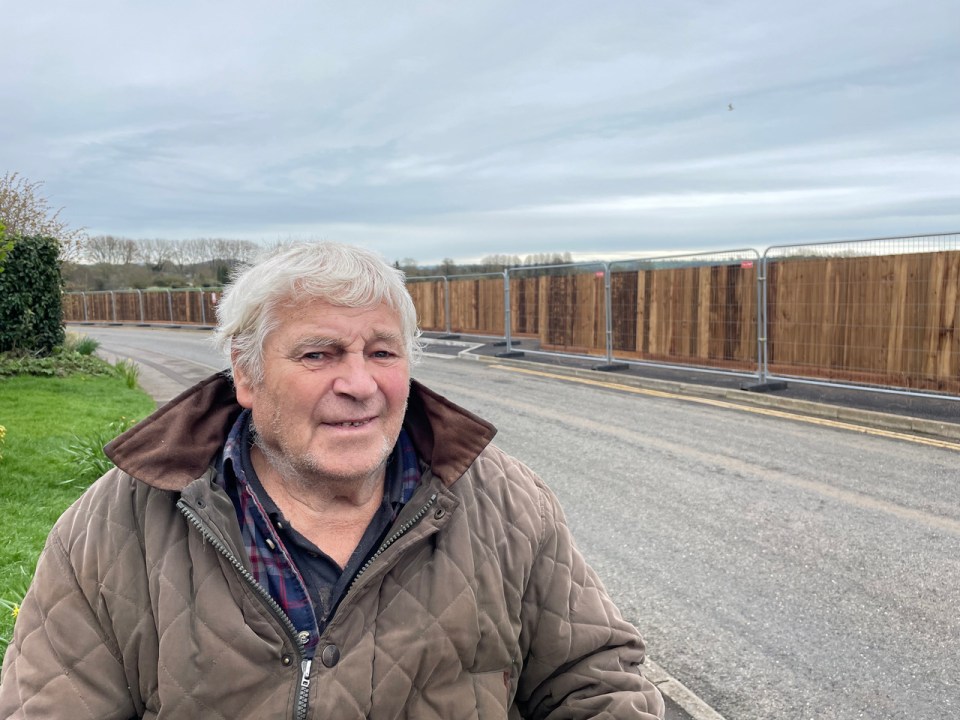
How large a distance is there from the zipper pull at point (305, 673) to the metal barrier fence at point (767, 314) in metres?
9.59

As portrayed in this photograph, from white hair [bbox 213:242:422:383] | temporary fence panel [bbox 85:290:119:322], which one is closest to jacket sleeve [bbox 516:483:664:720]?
white hair [bbox 213:242:422:383]

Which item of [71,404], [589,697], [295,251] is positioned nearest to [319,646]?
[589,697]

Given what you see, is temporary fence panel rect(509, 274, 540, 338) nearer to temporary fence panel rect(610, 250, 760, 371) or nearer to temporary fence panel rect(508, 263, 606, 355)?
temporary fence panel rect(508, 263, 606, 355)

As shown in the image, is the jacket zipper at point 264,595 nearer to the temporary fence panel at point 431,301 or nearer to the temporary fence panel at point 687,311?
the temporary fence panel at point 687,311

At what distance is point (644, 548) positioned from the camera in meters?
5.16

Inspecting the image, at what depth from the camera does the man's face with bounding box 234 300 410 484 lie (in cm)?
201

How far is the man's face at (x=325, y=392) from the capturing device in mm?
2006

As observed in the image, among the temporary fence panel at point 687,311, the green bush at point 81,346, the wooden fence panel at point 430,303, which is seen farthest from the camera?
the wooden fence panel at point 430,303

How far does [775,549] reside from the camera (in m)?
5.05

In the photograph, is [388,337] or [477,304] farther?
[477,304]

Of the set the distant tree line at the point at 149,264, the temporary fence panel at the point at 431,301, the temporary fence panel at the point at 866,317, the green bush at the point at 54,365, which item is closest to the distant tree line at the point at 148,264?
the distant tree line at the point at 149,264

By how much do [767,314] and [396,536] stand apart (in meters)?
10.7

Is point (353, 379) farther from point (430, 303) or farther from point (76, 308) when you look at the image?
point (76, 308)

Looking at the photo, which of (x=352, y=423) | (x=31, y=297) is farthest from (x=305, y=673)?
(x=31, y=297)
